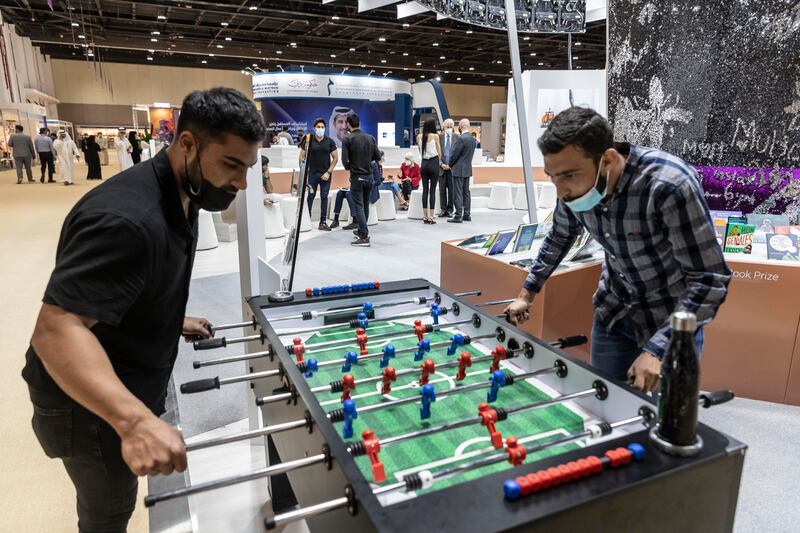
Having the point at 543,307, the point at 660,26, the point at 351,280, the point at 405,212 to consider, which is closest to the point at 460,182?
the point at 405,212

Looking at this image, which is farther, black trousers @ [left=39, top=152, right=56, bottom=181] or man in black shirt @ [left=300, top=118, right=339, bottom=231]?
black trousers @ [left=39, top=152, right=56, bottom=181]

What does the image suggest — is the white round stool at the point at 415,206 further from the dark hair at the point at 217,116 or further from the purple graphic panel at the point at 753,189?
the dark hair at the point at 217,116

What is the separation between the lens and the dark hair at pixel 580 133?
158 centimetres

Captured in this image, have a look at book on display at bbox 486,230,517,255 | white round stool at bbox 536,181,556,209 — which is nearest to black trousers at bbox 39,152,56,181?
white round stool at bbox 536,181,556,209

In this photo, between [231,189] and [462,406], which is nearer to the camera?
[231,189]

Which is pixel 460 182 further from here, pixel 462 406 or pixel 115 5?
pixel 115 5

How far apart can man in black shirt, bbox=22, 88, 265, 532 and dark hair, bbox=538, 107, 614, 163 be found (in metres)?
0.85

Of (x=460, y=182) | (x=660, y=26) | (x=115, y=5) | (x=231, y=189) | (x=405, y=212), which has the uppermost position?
(x=115, y=5)

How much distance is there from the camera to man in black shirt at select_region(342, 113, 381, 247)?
7.26 metres

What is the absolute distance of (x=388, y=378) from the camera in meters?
1.57

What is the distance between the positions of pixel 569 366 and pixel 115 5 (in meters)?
18.2

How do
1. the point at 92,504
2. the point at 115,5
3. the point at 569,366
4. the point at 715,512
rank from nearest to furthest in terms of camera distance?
the point at 715,512, the point at 92,504, the point at 569,366, the point at 115,5

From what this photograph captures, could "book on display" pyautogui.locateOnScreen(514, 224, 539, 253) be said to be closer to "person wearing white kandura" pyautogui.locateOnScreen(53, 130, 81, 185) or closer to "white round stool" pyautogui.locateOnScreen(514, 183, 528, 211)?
"white round stool" pyautogui.locateOnScreen(514, 183, 528, 211)

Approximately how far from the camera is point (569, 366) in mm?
1575
